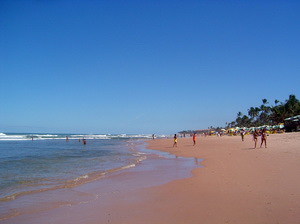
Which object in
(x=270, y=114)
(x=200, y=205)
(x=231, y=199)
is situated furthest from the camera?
(x=270, y=114)

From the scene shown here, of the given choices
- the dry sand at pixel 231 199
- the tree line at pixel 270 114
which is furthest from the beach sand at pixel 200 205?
the tree line at pixel 270 114

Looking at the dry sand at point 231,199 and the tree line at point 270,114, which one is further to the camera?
the tree line at point 270,114

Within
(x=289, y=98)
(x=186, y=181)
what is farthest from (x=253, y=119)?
(x=186, y=181)

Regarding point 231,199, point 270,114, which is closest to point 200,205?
point 231,199

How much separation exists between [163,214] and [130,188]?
3.17 meters

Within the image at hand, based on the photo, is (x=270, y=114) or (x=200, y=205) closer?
(x=200, y=205)

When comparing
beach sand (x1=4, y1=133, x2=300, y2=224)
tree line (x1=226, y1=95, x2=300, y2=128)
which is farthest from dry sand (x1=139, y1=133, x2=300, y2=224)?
tree line (x1=226, y1=95, x2=300, y2=128)

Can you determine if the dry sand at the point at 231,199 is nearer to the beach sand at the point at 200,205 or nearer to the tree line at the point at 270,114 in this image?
the beach sand at the point at 200,205

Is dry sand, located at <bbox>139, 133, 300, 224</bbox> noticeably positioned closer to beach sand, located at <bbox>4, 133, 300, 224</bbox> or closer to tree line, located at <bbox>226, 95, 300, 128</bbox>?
beach sand, located at <bbox>4, 133, 300, 224</bbox>

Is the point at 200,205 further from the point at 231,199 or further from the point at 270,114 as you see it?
the point at 270,114

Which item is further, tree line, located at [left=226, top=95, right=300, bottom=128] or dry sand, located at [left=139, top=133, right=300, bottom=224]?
tree line, located at [left=226, top=95, right=300, bottom=128]

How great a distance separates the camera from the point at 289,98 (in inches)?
2955

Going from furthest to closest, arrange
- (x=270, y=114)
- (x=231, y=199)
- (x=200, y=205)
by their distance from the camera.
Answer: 1. (x=270, y=114)
2. (x=231, y=199)
3. (x=200, y=205)

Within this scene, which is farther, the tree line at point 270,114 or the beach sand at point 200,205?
the tree line at point 270,114
